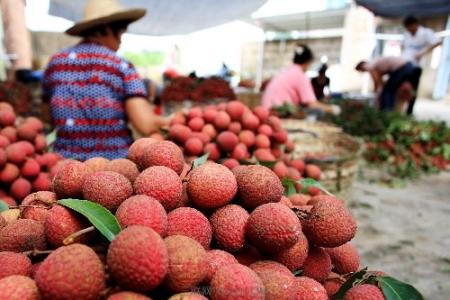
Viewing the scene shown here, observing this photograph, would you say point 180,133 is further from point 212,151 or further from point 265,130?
point 265,130

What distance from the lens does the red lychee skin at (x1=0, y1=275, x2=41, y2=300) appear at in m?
0.59

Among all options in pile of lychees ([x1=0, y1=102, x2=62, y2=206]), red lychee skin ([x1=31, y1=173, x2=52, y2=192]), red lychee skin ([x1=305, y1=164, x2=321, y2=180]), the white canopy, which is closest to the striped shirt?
pile of lychees ([x1=0, y1=102, x2=62, y2=206])

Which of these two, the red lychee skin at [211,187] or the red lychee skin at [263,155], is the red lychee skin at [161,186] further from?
the red lychee skin at [263,155]

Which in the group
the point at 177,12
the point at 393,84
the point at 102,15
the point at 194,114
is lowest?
the point at 194,114

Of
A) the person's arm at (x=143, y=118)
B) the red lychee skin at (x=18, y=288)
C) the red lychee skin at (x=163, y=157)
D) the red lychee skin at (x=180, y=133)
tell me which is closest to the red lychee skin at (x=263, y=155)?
the red lychee skin at (x=180, y=133)

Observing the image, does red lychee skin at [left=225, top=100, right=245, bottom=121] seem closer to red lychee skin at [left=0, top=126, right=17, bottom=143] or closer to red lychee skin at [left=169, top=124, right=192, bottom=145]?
red lychee skin at [left=169, top=124, right=192, bottom=145]

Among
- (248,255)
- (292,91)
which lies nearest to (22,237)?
(248,255)

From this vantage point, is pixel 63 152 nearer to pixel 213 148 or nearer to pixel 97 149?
pixel 97 149

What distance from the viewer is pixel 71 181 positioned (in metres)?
0.87

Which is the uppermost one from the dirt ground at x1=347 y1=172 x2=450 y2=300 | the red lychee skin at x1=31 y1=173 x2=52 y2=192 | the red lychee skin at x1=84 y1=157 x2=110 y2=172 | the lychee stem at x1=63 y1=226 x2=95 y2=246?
the red lychee skin at x1=84 y1=157 x2=110 y2=172

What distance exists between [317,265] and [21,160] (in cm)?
144

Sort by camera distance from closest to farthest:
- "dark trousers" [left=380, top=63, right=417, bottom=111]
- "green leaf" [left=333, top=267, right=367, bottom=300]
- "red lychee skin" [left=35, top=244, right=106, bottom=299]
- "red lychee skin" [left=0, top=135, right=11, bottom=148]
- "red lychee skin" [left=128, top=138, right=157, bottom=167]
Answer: "red lychee skin" [left=35, top=244, right=106, bottom=299], "green leaf" [left=333, top=267, right=367, bottom=300], "red lychee skin" [left=128, top=138, right=157, bottom=167], "red lychee skin" [left=0, top=135, right=11, bottom=148], "dark trousers" [left=380, top=63, right=417, bottom=111]

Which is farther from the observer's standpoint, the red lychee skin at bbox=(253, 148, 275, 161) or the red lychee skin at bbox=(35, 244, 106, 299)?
the red lychee skin at bbox=(253, 148, 275, 161)

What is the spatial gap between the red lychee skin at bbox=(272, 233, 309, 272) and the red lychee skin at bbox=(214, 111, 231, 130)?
125 cm
